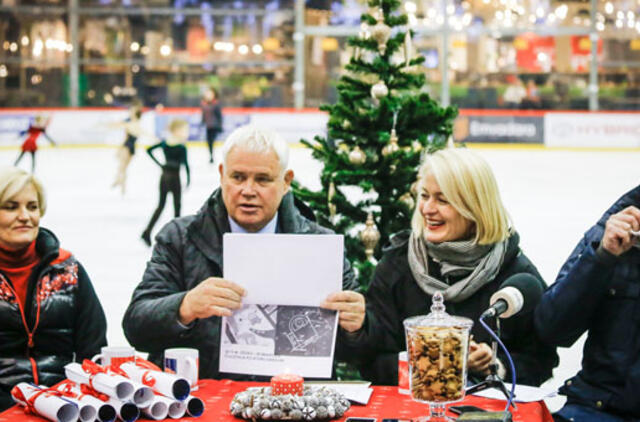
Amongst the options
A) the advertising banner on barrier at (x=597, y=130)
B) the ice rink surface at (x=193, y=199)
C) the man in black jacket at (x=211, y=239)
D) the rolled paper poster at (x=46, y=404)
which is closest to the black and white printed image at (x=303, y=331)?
the man in black jacket at (x=211, y=239)

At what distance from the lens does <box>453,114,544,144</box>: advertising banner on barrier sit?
19.9m

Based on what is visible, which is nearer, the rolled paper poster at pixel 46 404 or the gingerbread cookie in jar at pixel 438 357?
the gingerbread cookie in jar at pixel 438 357

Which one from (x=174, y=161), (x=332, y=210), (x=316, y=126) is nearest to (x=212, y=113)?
(x=316, y=126)

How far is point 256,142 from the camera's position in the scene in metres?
2.96

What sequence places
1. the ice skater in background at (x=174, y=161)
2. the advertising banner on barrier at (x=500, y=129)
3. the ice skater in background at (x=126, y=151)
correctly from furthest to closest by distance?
the advertising banner on barrier at (x=500, y=129), the ice skater in background at (x=126, y=151), the ice skater in background at (x=174, y=161)

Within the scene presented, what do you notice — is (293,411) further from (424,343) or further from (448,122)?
(448,122)

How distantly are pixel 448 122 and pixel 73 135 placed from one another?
17450 mm

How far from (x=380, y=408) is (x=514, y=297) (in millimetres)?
429

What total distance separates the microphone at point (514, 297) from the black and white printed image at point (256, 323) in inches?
23.2

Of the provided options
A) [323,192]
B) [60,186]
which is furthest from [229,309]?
[60,186]

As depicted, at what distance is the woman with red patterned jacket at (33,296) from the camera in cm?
319

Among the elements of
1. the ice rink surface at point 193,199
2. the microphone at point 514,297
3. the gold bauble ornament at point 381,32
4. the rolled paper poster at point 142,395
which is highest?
the gold bauble ornament at point 381,32

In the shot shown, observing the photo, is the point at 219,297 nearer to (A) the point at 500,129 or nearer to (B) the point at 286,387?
(B) the point at 286,387

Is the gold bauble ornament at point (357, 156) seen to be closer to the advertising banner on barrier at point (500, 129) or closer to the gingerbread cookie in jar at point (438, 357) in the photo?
the gingerbread cookie in jar at point (438, 357)
